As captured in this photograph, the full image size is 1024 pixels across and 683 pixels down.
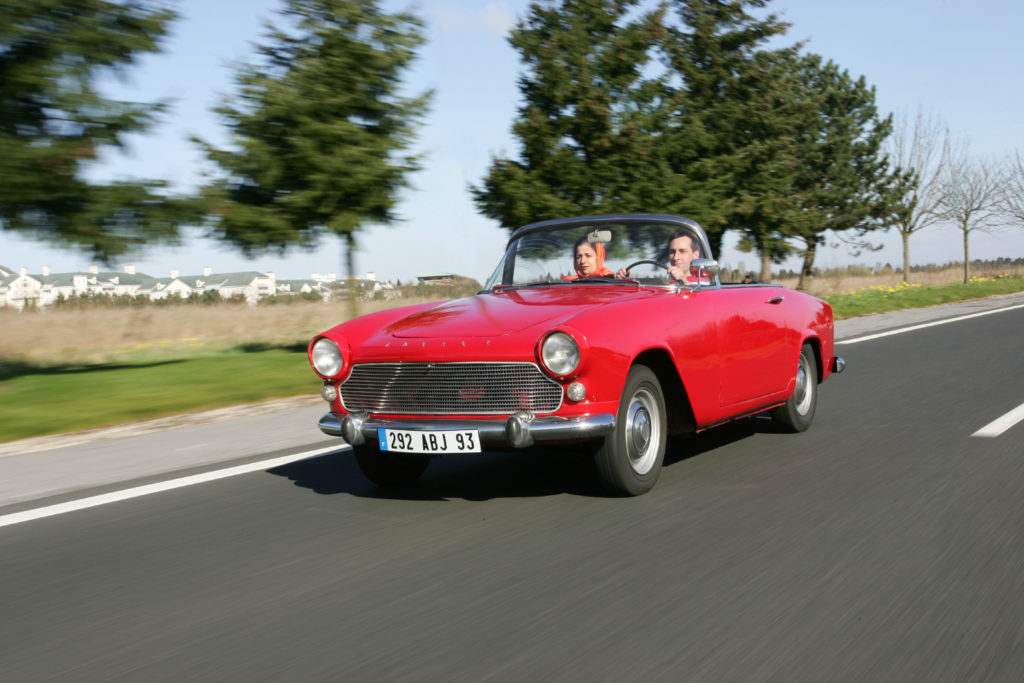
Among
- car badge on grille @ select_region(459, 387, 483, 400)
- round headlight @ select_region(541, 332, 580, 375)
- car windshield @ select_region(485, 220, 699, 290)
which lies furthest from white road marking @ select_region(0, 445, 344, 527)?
round headlight @ select_region(541, 332, 580, 375)

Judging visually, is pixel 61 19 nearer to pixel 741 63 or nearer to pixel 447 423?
pixel 447 423

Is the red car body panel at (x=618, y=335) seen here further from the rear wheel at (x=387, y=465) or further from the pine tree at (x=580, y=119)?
the pine tree at (x=580, y=119)

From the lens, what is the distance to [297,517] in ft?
17.7

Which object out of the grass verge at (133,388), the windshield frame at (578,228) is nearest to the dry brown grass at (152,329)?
the grass verge at (133,388)

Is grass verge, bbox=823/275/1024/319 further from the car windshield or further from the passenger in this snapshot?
the passenger

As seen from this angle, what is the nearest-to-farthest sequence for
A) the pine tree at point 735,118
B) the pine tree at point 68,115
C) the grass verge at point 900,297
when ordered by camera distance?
1. the pine tree at point 68,115
2. the grass verge at point 900,297
3. the pine tree at point 735,118

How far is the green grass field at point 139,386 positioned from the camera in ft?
31.3

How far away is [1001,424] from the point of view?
24.8 feet

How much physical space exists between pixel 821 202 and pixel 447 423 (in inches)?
1798

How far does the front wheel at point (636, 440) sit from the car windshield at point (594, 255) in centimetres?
104

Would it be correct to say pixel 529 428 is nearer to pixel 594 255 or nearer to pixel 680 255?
pixel 594 255

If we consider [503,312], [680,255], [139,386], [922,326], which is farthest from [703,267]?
[922,326]

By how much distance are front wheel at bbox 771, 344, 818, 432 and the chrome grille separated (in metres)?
3.03

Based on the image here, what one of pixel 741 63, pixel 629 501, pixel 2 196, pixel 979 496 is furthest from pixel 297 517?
pixel 741 63
